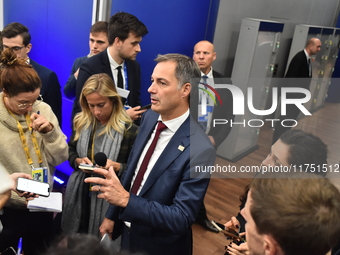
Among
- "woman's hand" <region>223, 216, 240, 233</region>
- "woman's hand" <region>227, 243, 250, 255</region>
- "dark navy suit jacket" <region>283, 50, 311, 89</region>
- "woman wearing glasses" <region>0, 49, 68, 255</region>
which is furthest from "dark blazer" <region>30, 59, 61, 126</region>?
"dark navy suit jacket" <region>283, 50, 311, 89</region>

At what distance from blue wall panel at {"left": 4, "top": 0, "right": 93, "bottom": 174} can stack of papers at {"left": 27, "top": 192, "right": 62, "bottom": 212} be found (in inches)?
84.2

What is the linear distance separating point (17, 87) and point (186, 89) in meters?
1.06

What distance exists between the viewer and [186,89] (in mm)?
1956

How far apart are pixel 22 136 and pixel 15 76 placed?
0.39 m

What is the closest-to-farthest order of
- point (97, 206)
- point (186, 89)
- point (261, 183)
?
point (261, 183), point (186, 89), point (97, 206)

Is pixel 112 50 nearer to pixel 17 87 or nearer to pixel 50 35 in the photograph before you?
pixel 17 87

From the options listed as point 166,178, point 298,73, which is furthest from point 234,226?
point 298,73

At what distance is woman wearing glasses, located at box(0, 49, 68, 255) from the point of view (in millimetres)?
1980

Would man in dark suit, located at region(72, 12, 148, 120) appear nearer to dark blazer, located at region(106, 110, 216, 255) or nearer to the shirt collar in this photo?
the shirt collar

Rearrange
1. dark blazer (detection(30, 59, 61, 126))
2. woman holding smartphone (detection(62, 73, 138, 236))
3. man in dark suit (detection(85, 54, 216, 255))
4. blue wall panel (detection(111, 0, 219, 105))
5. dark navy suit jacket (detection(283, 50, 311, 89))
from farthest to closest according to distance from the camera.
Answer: dark navy suit jacket (detection(283, 50, 311, 89))
blue wall panel (detection(111, 0, 219, 105))
dark blazer (detection(30, 59, 61, 126))
woman holding smartphone (detection(62, 73, 138, 236))
man in dark suit (detection(85, 54, 216, 255))

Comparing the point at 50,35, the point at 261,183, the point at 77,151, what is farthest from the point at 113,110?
the point at 50,35

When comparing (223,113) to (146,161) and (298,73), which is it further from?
(298,73)

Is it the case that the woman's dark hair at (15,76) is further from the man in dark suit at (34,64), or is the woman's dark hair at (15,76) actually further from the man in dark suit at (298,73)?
the man in dark suit at (298,73)

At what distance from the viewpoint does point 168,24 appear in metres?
4.05
